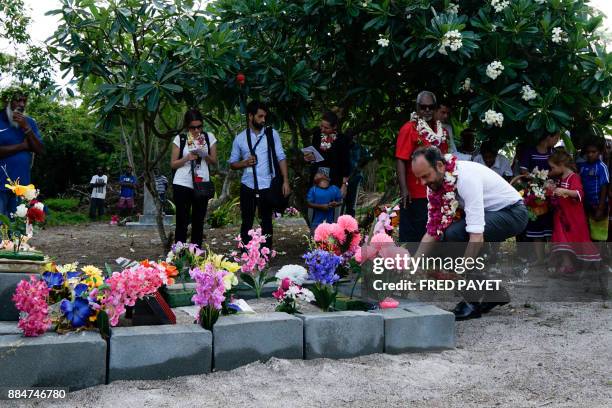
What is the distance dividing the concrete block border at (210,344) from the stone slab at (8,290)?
0.76 feet

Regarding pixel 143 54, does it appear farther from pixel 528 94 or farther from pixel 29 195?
pixel 528 94

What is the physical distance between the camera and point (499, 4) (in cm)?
601

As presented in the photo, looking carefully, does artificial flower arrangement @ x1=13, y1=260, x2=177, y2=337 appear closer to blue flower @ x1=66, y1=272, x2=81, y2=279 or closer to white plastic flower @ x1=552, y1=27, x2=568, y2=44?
blue flower @ x1=66, y1=272, x2=81, y2=279

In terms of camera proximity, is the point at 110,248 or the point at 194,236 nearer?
the point at 194,236

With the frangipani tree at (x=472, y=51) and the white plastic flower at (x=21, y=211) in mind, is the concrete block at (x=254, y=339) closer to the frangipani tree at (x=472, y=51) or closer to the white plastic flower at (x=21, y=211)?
the white plastic flower at (x=21, y=211)

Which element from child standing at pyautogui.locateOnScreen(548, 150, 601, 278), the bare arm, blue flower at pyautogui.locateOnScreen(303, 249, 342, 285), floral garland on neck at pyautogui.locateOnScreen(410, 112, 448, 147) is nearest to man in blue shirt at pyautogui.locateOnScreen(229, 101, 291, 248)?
the bare arm

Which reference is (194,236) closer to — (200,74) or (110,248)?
(200,74)

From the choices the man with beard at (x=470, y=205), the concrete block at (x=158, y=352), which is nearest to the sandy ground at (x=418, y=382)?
the concrete block at (x=158, y=352)

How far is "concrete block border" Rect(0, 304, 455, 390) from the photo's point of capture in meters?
3.02

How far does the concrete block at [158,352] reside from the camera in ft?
10.4

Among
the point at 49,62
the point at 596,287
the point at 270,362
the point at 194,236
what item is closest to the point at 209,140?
the point at 194,236

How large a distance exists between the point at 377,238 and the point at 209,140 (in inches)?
105

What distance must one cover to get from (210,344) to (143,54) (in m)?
4.41

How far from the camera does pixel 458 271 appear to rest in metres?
4.72
